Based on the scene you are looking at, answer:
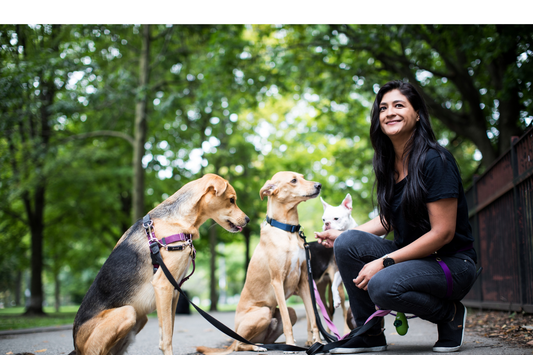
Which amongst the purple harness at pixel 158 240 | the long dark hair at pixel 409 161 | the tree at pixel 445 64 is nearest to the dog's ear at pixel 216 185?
the purple harness at pixel 158 240

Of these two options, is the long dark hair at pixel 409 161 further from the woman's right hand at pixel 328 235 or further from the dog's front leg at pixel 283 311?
the dog's front leg at pixel 283 311

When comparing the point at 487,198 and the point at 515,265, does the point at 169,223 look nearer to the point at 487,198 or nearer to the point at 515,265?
the point at 515,265

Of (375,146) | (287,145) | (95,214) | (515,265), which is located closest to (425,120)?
(375,146)

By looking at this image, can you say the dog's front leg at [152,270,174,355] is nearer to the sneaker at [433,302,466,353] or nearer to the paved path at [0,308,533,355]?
the paved path at [0,308,533,355]

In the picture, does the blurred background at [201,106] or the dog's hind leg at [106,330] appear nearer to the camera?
the dog's hind leg at [106,330]

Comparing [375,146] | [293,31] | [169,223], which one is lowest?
[169,223]

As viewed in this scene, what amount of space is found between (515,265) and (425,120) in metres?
3.81

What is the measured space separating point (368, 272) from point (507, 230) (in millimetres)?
4289

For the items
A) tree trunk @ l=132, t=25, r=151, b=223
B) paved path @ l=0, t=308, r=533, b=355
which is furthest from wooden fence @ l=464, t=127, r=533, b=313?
tree trunk @ l=132, t=25, r=151, b=223

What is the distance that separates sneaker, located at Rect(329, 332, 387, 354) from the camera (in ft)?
10.9

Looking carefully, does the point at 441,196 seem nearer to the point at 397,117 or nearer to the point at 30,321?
the point at 397,117

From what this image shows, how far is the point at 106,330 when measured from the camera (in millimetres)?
2896

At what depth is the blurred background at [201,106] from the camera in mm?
10273

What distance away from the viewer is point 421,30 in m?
10.2
